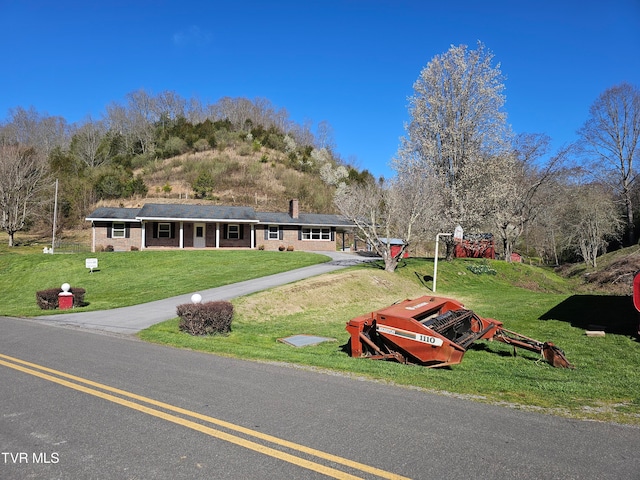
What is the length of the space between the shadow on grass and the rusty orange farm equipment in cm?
356

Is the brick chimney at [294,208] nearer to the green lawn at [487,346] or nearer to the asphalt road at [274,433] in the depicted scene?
the green lawn at [487,346]

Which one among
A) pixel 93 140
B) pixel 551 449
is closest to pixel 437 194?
pixel 551 449

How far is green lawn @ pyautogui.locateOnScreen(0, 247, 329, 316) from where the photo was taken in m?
20.0

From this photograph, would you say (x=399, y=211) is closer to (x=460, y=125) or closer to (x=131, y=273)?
(x=460, y=125)

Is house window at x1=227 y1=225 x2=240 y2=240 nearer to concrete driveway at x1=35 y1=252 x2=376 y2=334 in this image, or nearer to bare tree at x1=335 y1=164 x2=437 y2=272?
bare tree at x1=335 y1=164 x2=437 y2=272

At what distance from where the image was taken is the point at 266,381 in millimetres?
6387

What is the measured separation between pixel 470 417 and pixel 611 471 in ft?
4.78

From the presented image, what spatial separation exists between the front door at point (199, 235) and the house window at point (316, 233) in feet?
30.7

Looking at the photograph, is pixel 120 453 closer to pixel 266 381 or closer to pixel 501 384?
pixel 266 381

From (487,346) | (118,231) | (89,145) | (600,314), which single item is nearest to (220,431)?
(487,346)

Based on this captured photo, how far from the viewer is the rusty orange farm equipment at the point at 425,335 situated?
23.6ft

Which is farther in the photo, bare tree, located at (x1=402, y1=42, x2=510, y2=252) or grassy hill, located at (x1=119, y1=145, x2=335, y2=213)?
grassy hill, located at (x1=119, y1=145, x2=335, y2=213)

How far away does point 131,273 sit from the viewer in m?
26.8

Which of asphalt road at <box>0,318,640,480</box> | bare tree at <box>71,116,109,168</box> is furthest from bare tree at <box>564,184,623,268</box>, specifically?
bare tree at <box>71,116,109,168</box>
